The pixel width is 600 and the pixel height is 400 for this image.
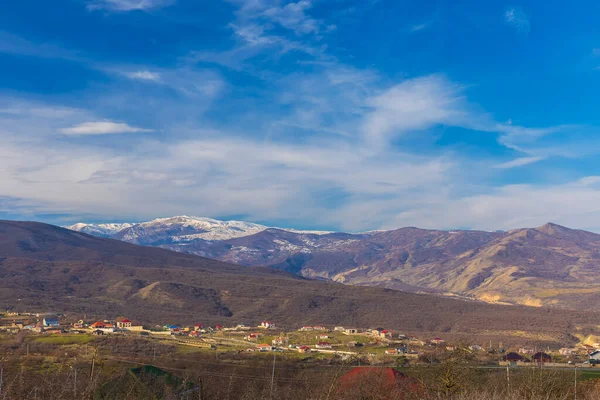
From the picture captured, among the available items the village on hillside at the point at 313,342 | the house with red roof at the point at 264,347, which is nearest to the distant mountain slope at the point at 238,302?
the village on hillside at the point at 313,342

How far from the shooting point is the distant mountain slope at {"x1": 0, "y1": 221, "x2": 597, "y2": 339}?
129000 mm

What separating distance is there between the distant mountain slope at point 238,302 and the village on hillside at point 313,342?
23.6 m

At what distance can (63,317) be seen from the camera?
10388 centimetres

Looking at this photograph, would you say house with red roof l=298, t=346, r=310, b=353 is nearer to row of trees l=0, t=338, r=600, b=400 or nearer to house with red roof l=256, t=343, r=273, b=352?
house with red roof l=256, t=343, r=273, b=352

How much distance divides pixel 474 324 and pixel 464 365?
104335 mm

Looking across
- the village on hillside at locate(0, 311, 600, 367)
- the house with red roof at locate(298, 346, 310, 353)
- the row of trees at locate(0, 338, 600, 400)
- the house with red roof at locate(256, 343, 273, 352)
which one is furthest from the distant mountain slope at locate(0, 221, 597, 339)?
the row of trees at locate(0, 338, 600, 400)

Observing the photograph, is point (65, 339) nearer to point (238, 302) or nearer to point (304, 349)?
point (304, 349)

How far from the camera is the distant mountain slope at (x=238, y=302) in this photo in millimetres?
129000

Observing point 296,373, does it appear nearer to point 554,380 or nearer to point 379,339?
point 554,380

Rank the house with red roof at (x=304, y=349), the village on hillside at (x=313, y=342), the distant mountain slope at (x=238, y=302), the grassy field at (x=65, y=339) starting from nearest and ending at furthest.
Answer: the grassy field at (x=65, y=339) → the village on hillside at (x=313, y=342) → the house with red roof at (x=304, y=349) → the distant mountain slope at (x=238, y=302)

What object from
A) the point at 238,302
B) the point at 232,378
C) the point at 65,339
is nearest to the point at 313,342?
the point at 65,339

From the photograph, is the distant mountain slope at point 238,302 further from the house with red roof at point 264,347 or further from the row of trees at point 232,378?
the row of trees at point 232,378

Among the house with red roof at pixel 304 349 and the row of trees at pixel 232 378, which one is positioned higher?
the row of trees at pixel 232 378

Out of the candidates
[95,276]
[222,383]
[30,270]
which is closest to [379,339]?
[222,383]
